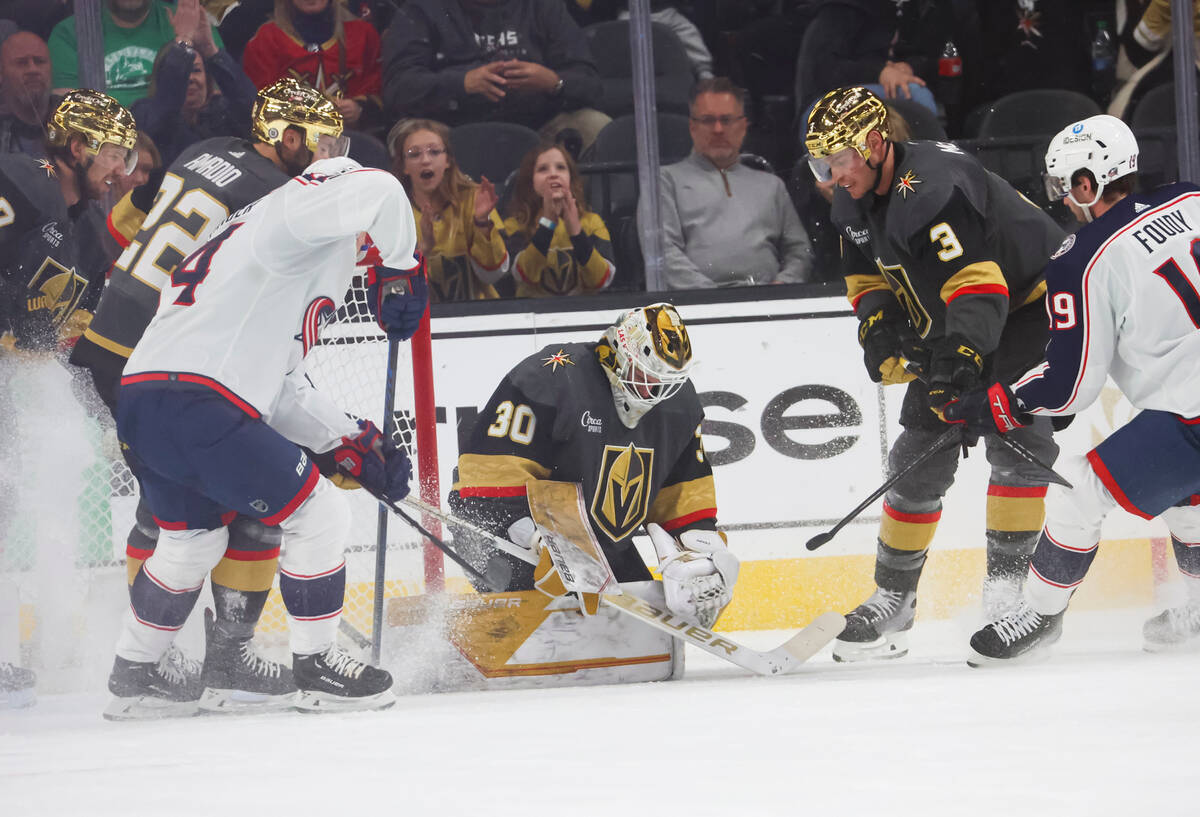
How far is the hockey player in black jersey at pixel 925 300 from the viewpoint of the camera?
306 cm

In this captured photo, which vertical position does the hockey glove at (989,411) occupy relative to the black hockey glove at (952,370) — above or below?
below

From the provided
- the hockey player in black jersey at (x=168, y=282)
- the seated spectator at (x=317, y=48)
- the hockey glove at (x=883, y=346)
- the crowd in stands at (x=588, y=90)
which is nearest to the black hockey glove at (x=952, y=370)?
the hockey glove at (x=883, y=346)

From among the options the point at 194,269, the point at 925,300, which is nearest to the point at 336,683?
the point at 194,269

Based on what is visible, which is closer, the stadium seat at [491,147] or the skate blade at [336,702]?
the skate blade at [336,702]

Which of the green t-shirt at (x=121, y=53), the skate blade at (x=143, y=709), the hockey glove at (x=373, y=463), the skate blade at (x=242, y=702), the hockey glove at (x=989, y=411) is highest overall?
the green t-shirt at (x=121, y=53)

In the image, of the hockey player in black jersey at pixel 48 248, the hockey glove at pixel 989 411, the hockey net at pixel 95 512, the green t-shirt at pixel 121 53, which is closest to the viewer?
the hockey glove at pixel 989 411

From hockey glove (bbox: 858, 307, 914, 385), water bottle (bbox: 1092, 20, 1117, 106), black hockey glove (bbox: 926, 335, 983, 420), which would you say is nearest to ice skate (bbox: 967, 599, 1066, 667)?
black hockey glove (bbox: 926, 335, 983, 420)

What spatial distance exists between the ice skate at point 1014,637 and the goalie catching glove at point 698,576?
21.7 inches

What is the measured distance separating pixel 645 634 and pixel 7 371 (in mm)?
1958

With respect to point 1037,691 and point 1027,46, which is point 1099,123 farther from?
point 1027,46

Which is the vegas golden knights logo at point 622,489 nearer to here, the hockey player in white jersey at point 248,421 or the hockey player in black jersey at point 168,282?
the hockey player in white jersey at point 248,421

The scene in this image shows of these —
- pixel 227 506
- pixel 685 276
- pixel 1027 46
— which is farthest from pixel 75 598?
pixel 1027 46

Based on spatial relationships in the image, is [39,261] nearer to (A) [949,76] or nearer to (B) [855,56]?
(B) [855,56]

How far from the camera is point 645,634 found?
2.86m
